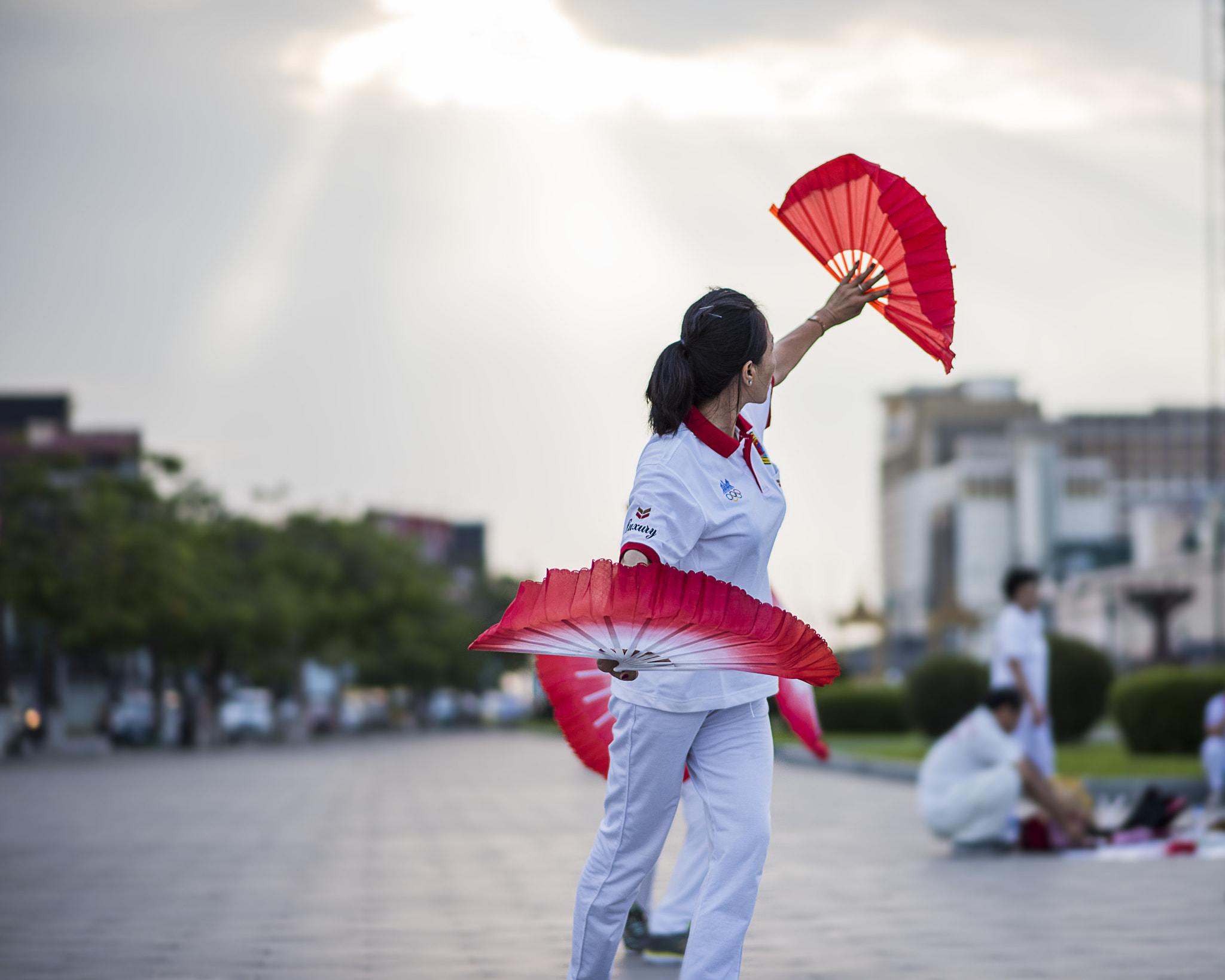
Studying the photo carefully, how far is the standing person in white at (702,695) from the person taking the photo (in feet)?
14.1

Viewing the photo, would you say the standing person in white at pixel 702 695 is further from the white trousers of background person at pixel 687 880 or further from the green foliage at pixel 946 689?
the green foliage at pixel 946 689

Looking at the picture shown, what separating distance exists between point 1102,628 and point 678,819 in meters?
68.8

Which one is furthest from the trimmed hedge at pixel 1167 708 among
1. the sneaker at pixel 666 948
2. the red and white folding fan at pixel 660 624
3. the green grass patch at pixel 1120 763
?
the red and white folding fan at pixel 660 624

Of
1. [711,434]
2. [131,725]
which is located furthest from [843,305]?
[131,725]

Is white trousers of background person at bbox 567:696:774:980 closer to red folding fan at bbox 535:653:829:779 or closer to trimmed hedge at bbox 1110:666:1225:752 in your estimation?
red folding fan at bbox 535:653:829:779

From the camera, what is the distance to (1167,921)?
7.84 metres

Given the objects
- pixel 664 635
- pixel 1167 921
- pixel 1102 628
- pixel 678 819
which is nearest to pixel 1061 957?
pixel 1167 921

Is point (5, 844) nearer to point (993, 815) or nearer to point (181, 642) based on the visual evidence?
point (993, 815)

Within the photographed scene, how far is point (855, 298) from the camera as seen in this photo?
5348 mm

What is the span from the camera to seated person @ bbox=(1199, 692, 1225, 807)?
14500 mm

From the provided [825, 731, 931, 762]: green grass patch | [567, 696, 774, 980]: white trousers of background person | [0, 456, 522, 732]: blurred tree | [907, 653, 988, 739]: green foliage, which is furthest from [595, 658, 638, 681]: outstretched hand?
[0, 456, 522, 732]: blurred tree

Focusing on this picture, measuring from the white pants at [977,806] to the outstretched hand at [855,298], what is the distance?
630 cm

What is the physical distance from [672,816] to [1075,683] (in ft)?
73.4

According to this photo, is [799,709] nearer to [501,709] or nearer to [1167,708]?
[1167,708]
